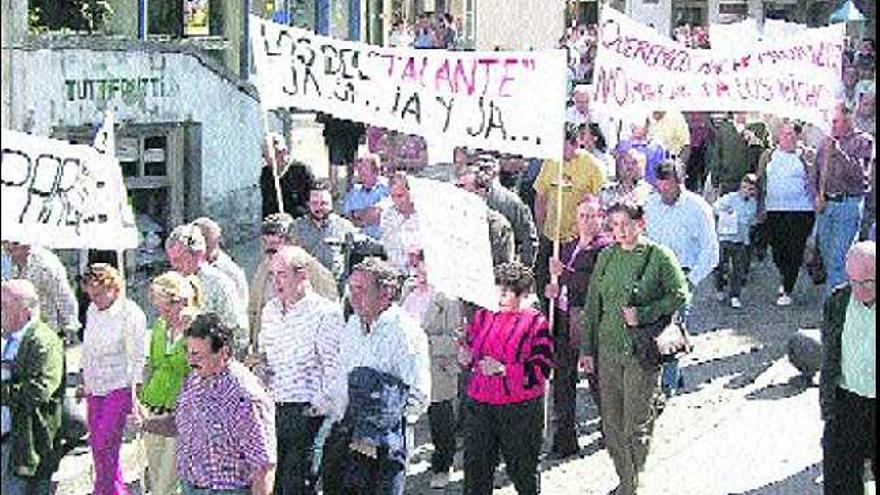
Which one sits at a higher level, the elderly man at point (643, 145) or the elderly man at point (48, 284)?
the elderly man at point (643, 145)

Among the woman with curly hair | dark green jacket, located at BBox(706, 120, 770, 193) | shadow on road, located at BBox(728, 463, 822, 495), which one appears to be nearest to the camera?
the woman with curly hair

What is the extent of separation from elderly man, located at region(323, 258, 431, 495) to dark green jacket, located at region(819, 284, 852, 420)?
1.87 m

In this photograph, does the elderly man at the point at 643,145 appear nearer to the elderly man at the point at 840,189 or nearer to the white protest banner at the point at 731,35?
the white protest banner at the point at 731,35

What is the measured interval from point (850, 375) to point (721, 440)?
2619 mm

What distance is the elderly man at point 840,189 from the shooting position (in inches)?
561

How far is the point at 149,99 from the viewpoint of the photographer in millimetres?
16078

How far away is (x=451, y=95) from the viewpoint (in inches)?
407

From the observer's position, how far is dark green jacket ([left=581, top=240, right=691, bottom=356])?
9219mm

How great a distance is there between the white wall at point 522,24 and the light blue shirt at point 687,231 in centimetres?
2626

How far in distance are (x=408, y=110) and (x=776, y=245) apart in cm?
597

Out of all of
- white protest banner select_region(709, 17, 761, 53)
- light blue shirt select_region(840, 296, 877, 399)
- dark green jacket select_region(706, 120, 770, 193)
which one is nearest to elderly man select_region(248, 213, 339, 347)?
light blue shirt select_region(840, 296, 877, 399)

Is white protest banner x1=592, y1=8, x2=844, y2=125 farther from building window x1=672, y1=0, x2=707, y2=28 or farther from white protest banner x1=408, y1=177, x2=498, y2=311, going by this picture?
building window x1=672, y1=0, x2=707, y2=28

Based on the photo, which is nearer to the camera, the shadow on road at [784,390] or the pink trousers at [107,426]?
the pink trousers at [107,426]

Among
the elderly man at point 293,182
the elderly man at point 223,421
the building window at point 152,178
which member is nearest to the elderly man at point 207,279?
the elderly man at point 223,421
